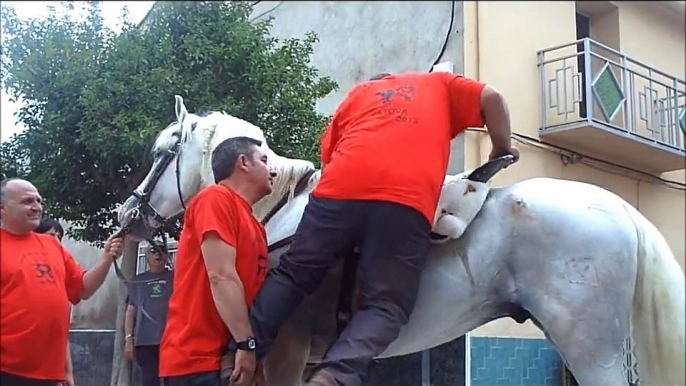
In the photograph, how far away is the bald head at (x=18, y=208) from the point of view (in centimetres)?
223

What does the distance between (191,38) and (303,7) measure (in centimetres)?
202

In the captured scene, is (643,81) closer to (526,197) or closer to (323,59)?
(323,59)

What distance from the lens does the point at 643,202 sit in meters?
6.83

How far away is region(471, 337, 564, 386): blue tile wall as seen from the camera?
492 cm

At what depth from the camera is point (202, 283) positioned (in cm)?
218

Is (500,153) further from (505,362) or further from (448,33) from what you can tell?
(448,33)

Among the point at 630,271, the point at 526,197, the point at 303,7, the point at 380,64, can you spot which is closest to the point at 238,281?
the point at 526,197

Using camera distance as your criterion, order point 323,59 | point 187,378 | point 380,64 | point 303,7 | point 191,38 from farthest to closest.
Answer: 1. point 303,7
2. point 380,64
3. point 323,59
4. point 191,38
5. point 187,378

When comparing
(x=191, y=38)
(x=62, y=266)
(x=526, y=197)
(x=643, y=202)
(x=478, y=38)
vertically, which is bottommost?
(x=62, y=266)

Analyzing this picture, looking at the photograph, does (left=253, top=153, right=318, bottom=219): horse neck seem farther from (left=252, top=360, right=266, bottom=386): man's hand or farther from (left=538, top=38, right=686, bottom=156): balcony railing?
(left=538, top=38, right=686, bottom=156): balcony railing

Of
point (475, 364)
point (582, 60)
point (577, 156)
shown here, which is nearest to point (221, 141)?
point (475, 364)

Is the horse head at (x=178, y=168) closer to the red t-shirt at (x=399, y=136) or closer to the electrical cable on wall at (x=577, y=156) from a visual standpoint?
the red t-shirt at (x=399, y=136)

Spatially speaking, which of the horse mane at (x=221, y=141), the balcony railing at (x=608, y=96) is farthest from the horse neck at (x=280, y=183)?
the balcony railing at (x=608, y=96)

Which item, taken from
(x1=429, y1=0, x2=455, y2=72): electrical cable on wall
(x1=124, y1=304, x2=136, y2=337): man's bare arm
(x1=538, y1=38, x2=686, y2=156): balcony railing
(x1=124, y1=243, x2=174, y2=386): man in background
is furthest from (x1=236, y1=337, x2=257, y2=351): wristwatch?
(x1=538, y1=38, x2=686, y2=156): balcony railing
